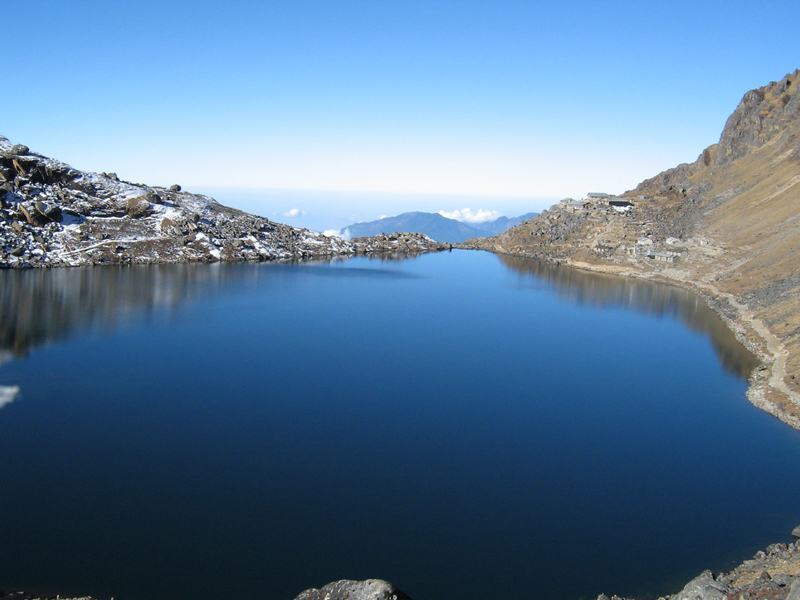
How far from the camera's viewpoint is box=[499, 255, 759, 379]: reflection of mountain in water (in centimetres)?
4856

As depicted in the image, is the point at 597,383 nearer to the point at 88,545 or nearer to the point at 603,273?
the point at 88,545

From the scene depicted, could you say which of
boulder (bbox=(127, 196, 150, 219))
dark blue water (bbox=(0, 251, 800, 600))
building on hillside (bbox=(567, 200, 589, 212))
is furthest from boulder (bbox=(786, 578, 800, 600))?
building on hillside (bbox=(567, 200, 589, 212))

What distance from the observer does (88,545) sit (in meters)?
19.6

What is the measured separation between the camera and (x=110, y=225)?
9675cm

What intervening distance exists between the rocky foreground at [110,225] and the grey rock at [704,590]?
295ft

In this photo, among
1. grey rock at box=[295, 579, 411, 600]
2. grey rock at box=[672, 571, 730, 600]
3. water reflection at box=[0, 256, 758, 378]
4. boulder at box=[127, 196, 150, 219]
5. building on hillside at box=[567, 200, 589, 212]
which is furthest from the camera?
building on hillside at box=[567, 200, 589, 212]

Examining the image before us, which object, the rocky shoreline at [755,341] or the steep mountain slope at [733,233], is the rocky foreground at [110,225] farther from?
the rocky shoreline at [755,341]


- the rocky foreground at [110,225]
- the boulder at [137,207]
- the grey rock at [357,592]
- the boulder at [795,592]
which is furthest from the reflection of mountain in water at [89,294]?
the boulder at [795,592]

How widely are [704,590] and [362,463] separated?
1482 centimetres

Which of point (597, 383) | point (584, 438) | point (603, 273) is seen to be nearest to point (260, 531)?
point (584, 438)

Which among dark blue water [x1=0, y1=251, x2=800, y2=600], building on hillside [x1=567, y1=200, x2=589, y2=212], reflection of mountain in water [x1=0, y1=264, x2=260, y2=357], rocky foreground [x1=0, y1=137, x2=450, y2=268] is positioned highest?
building on hillside [x1=567, y1=200, x2=589, y2=212]

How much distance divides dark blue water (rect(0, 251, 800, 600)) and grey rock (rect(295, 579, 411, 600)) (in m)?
2.10

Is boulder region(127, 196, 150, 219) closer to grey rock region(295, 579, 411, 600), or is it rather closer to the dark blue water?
the dark blue water

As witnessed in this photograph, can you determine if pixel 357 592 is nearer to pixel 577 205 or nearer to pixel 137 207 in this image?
pixel 137 207
